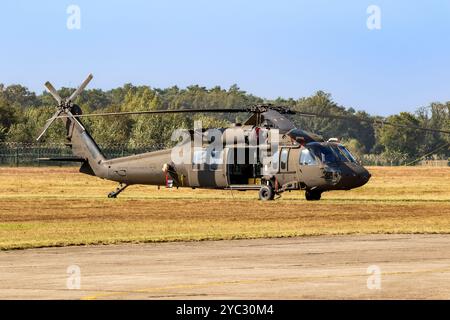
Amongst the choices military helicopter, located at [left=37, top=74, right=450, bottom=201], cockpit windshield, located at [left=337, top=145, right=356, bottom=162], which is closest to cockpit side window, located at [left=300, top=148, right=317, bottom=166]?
military helicopter, located at [left=37, top=74, right=450, bottom=201]

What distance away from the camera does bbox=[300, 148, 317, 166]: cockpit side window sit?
50094mm

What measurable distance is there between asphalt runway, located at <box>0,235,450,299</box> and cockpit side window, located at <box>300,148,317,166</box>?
1884 cm

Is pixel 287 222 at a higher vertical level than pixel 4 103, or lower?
lower

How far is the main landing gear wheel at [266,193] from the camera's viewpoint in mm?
51719

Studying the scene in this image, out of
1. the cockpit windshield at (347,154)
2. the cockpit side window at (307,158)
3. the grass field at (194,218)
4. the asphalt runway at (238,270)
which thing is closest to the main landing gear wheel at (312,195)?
the grass field at (194,218)

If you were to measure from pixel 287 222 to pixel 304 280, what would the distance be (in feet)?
61.0

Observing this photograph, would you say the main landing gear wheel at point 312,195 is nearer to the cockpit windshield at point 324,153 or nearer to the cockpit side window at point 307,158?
the cockpit side window at point 307,158

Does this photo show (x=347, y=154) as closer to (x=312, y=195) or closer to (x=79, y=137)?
(x=312, y=195)

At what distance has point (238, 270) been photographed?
22.4m

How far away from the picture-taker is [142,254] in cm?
2656

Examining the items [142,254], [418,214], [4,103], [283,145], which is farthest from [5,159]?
[142,254]

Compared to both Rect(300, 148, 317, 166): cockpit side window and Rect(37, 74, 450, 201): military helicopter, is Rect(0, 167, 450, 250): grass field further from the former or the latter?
Rect(300, 148, 317, 166): cockpit side window

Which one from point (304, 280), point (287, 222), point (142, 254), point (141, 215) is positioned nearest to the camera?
point (304, 280)
